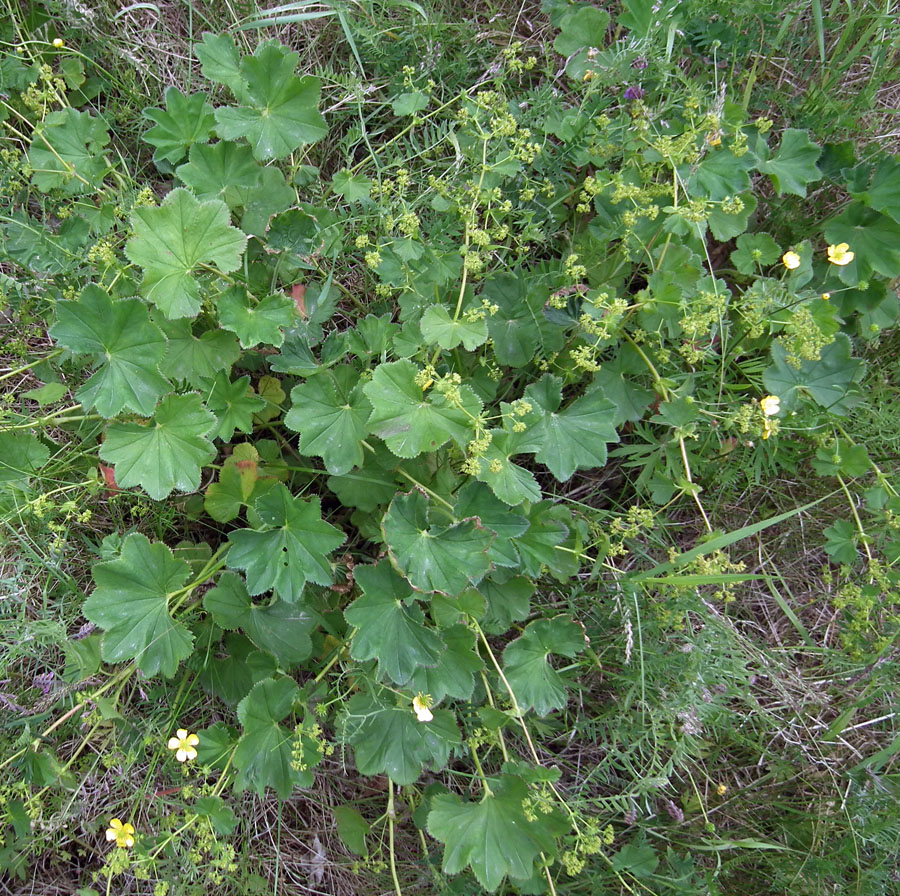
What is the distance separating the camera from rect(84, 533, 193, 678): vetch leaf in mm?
2475

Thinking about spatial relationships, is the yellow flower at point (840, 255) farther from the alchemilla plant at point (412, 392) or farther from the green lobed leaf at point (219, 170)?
the green lobed leaf at point (219, 170)

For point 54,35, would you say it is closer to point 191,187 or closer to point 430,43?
point 191,187

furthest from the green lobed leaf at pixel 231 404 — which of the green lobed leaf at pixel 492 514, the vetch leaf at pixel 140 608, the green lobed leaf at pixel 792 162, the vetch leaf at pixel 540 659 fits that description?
the green lobed leaf at pixel 792 162

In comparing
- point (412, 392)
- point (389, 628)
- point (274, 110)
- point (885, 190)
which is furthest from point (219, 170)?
point (885, 190)

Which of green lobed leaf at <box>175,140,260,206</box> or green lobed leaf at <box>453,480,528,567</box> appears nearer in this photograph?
green lobed leaf at <box>453,480,528,567</box>

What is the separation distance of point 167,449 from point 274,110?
52.3 inches

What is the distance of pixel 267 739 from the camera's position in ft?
8.48

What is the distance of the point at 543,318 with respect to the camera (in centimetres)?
287

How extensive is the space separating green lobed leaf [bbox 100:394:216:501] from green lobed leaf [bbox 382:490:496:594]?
667 millimetres

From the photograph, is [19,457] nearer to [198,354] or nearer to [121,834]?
[198,354]

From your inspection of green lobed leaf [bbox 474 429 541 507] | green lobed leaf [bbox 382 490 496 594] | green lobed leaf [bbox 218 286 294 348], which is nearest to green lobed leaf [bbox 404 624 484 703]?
green lobed leaf [bbox 382 490 496 594]

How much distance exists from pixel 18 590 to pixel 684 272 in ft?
9.30

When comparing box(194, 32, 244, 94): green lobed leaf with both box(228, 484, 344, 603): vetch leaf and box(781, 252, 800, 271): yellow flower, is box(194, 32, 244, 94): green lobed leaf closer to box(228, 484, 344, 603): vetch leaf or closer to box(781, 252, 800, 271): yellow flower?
box(228, 484, 344, 603): vetch leaf

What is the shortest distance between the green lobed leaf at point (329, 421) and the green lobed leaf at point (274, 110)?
898 millimetres
